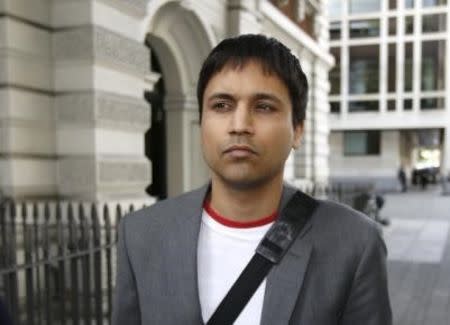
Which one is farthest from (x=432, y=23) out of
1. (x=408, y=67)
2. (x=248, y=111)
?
(x=248, y=111)

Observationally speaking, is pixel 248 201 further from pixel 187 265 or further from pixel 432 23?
pixel 432 23

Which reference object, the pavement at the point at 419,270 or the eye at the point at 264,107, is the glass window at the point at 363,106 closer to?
the pavement at the point at 419,270

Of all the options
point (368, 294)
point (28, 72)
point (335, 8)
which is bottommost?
point (368, 294)

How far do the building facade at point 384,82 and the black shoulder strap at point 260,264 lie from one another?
122 feet

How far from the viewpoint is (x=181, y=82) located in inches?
A: 391

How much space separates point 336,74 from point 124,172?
116 ft

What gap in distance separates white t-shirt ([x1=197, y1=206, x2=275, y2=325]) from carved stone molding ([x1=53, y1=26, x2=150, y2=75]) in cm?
517

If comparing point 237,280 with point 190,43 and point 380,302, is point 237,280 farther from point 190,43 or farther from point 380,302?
point 190,43

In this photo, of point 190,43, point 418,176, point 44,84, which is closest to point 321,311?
point 44,84

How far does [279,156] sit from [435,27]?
41225 mm

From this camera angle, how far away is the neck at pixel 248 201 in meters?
1.50

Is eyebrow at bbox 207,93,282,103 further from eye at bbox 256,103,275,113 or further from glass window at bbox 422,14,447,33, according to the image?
glass window at bbox 422,14,447,33

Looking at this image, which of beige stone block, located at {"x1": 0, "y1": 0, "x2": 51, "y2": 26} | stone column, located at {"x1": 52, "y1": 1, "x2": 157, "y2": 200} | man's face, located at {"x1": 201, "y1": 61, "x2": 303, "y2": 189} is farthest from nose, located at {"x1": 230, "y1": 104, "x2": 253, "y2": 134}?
beige stone block, located at {"x1": 0, "y1": 0, "x2": 51, "y2": 26}

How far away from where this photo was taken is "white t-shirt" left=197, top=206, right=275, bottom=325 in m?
1.43
